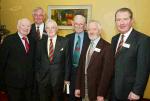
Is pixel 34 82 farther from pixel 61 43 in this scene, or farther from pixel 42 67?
pixel 61 43

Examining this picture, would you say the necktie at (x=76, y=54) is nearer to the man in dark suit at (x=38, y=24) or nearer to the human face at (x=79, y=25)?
the human face at (x=79, y=25)

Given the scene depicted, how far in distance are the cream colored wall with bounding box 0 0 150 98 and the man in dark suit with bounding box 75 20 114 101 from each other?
1.74 m

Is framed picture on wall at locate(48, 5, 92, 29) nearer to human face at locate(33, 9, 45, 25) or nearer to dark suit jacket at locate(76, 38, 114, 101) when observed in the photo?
human face at locate(33, 9, 45, 25)

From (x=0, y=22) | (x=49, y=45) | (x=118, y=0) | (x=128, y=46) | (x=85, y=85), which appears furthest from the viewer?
(x=0, y=22)

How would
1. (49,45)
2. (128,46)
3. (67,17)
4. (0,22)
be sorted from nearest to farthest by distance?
(128,46)
(49,45)
(67,17)
(0,22)

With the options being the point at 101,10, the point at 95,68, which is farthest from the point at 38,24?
the point at 95,68

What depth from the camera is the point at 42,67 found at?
3.35 metres

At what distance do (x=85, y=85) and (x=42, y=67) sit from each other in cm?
68

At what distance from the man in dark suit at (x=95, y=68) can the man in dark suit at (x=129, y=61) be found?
0.12 metres

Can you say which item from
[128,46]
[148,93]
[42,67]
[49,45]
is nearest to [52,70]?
[42,67]

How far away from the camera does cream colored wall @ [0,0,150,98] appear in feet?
15.0

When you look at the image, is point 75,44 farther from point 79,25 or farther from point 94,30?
point 94,30

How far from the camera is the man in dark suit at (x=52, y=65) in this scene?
331 cm

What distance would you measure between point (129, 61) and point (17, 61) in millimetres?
1550
